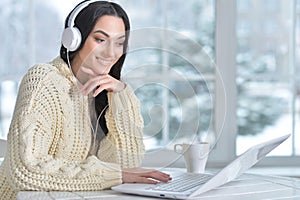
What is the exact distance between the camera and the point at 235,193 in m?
1.42

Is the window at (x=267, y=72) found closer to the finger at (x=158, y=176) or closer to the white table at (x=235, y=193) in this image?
the white table at (x=235, y=193)

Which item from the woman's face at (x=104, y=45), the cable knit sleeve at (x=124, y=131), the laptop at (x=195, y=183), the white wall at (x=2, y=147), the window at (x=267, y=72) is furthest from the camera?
the window at (x=267, y=72)

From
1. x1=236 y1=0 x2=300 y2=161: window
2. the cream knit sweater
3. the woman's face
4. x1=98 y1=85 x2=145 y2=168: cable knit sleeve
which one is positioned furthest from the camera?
x1=236 y1=0 x2=300 y2=161: window

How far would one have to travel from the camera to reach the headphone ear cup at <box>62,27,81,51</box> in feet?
5.23

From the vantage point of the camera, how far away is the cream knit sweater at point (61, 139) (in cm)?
142

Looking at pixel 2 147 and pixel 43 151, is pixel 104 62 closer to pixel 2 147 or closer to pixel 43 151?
pixel 43 151

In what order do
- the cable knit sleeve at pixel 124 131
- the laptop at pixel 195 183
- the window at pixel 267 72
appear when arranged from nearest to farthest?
the laptop at pixel 195 183
the cable knit sleeve at pixel 124 131
the window at pixel 267 72

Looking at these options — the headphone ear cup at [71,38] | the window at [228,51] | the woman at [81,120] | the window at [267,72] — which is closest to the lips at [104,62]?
the woman at [81,120]

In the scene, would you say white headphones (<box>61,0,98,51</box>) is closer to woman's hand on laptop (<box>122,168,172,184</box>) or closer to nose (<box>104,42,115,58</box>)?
nose (<box>104,42,115,58</box>)

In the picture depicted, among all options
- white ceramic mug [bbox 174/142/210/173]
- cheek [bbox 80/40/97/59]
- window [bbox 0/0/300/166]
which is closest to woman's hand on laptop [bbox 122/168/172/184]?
white ceramic mug [bbox 174/142/210/173]

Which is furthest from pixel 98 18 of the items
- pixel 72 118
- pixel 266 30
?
pixel 266 30

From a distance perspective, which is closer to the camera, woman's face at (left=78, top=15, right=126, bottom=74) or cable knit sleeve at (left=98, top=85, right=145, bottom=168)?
woman's face at (left=78, top=15, right=126, bottom=74)

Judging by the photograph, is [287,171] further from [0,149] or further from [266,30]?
[0,149]

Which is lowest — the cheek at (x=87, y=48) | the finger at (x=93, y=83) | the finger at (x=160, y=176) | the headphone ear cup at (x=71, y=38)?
the finger at (x=160, y=176)
